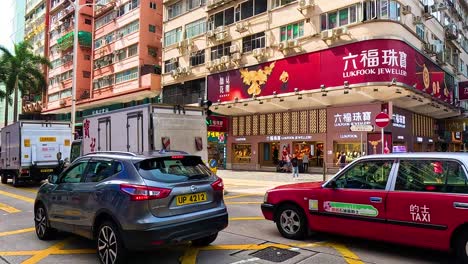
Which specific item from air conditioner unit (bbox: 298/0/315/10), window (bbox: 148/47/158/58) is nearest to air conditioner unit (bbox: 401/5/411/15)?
air conditioner unit (bbox: 298/0/315/10)

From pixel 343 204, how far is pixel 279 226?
1370 mm

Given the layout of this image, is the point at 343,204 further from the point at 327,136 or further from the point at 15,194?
the point at 327,136

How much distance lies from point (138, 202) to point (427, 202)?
383cm

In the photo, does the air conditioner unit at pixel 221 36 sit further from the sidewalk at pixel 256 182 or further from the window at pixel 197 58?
the sidewalk at pixel 256 182

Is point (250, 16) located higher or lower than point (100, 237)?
higher

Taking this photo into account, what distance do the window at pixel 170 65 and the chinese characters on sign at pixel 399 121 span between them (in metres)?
20.7

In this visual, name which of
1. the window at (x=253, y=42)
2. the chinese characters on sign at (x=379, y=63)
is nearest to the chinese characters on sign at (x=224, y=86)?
the window at (x=253, y=42)

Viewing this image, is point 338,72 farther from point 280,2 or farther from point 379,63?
point 280,2

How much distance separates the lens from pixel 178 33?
39.0 metres

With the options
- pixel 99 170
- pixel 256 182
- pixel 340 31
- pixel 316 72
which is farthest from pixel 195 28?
pixel 99 170

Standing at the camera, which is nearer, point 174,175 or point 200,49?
point 174,175

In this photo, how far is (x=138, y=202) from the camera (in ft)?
16.8

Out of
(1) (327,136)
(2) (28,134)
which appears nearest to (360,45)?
(1) (327,136)

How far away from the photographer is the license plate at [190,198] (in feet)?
17.7
